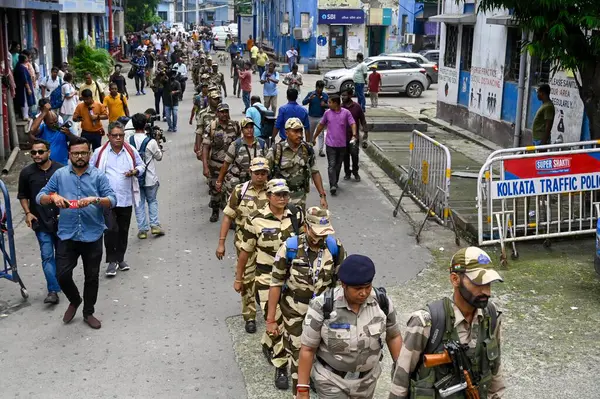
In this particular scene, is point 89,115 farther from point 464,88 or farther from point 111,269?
point 464,88

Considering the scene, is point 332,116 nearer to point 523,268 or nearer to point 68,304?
point 523,268

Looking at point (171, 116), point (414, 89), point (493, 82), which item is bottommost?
point (171, 116)

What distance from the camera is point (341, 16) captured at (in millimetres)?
39938

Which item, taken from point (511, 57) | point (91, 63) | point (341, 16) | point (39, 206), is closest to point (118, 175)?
point (39, 206)

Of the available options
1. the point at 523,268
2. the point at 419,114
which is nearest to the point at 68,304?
the point at 523,268

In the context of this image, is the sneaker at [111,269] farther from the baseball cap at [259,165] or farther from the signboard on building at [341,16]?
the signboard on building at [341,16]

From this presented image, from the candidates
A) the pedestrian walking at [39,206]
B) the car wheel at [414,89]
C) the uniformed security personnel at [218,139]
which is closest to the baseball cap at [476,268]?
the pedestrian walking at [39,206]

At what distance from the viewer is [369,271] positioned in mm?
4230

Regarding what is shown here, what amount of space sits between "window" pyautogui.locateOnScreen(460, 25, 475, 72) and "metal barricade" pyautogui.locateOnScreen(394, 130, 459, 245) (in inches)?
330

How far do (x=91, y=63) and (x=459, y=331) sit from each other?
25.3m

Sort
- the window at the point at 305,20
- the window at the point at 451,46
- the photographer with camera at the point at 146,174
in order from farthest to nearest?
the window at the point at 305,20 → the window at the point at 451,46 → the photographer with camera at the point at 146,174

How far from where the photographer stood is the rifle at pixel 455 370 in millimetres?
3861

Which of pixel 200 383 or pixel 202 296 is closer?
pixel 200 383

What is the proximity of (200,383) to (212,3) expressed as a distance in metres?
121
